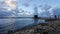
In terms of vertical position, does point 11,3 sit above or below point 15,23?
above

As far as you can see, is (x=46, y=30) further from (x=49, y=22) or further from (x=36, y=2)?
(x=36, y=2)

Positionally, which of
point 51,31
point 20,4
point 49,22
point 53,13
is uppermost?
point 20,4

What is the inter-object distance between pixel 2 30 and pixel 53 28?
74cm

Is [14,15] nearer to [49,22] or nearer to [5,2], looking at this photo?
[5,2]

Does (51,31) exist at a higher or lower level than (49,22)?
lower

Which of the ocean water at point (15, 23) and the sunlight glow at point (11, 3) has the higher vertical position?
the sunlight glow at point (11, 3)

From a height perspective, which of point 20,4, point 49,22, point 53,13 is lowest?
point 49,22

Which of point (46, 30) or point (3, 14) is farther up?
point (3, 14)

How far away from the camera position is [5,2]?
205 cm

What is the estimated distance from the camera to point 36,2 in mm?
2059

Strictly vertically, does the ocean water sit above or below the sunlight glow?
below

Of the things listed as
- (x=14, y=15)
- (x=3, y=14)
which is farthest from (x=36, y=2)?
(x=3, y=14)

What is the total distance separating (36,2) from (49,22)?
0.35 metres

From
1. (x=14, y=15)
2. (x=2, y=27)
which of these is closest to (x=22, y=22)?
(x=14, y=15)
